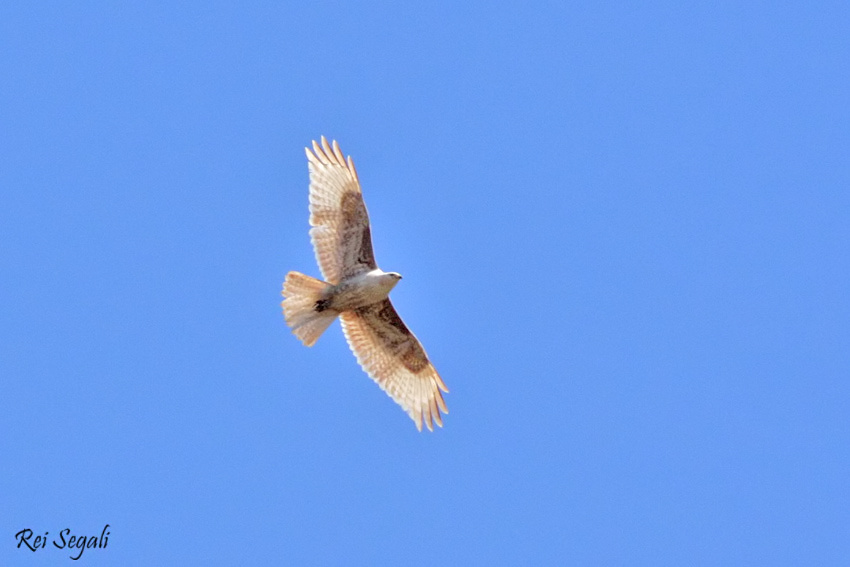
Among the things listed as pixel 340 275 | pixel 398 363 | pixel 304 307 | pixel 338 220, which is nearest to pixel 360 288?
pixel 340 275

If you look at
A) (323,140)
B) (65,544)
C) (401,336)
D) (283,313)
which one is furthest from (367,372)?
(65,544)

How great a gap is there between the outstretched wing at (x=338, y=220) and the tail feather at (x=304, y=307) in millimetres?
404

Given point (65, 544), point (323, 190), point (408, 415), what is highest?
point (323, 190)

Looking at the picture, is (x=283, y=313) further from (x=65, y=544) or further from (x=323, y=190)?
(x=65, y=544)

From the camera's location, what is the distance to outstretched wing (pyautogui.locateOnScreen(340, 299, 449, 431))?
1925cm

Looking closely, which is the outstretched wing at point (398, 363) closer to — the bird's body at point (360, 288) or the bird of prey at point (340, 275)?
the bird of prey at point (340, 275)

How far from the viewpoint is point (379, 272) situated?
60.0 feet

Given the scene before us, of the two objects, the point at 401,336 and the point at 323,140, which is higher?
the point at 323,140

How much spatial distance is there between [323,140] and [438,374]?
388 cm

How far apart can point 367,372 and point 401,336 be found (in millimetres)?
752

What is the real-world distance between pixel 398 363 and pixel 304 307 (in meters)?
2.11

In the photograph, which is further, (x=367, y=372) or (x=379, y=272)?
(x=367, y=372)

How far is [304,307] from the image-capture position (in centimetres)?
1817

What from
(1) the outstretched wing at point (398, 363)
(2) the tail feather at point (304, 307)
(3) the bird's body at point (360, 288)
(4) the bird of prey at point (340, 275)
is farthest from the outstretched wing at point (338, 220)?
(1) the outstretched wing at point (398, 363)
